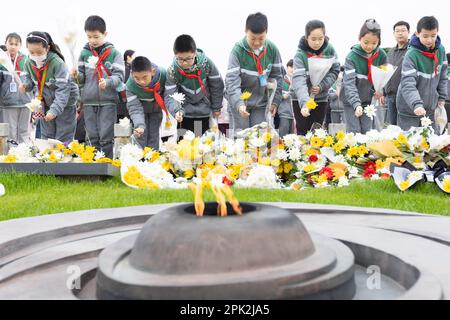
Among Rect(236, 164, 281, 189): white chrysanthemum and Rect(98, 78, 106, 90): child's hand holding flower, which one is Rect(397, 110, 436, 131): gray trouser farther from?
Rect(98, 78, 106, 90): child's hand holding flower

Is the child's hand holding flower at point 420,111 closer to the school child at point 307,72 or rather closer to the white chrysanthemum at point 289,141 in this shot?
the school child at point 307,72

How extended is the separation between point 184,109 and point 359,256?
15.9ft

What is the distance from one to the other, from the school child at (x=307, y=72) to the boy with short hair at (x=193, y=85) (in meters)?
1.05

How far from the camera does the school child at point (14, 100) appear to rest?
350 inches

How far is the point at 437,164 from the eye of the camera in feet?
16.7

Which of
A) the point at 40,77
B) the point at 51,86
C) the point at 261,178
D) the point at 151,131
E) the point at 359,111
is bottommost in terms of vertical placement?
the point at 261,178

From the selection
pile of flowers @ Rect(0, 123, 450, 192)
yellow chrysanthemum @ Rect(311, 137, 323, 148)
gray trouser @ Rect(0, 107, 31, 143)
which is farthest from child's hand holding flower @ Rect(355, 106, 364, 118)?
gray trouser @ Rect(0, 107, 31, 143)

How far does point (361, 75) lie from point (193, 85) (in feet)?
7.75

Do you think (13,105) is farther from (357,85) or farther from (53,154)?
(357,85)

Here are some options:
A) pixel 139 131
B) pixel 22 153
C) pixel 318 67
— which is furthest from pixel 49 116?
pixel 318 67

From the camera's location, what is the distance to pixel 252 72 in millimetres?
6781

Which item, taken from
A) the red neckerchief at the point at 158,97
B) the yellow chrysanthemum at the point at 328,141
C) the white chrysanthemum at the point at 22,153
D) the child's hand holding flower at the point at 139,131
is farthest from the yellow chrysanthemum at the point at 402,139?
the white chrysanthemum at the point at 22,153

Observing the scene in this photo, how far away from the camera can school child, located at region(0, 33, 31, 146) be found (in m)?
8.89
